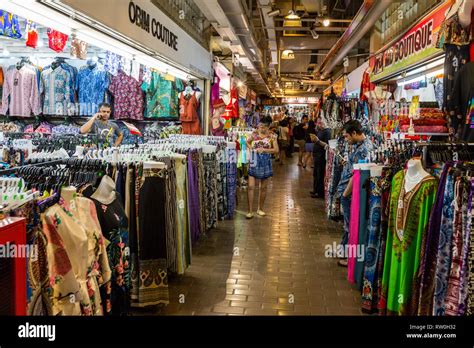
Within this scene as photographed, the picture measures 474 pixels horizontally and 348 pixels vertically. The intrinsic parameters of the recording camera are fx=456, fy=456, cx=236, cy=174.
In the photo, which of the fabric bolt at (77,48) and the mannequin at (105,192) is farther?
the fabric bolt at (77,48)

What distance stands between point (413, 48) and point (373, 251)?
14.5 feet

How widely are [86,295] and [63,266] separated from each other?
290 mm

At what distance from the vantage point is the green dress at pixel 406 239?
303 cm

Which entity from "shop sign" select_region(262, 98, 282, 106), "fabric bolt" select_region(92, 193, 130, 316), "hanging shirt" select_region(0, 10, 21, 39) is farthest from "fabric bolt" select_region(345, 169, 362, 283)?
"shop sign" select_region(262, 98, 282, 106)

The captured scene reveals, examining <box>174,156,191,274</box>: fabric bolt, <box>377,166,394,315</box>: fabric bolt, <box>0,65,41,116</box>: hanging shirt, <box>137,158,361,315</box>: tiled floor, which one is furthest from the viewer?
<box>0,65,41,116</box>: hanging shirt

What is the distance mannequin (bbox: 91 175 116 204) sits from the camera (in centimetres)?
297

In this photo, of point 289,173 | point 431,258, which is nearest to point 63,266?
point 431,258

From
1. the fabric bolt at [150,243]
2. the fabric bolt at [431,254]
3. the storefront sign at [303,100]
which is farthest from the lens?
the storefront sign at [303,100]

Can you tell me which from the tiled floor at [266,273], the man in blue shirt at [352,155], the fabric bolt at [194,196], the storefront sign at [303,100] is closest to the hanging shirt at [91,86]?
the fabric bolt at [194,196]

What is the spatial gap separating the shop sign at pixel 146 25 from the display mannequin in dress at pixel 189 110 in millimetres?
489

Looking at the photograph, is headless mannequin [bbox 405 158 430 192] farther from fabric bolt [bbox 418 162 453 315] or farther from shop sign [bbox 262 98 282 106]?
shop sign [bbox 262 98 282 106]

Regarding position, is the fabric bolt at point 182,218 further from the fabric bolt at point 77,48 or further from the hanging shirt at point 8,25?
the hanging shirt at point 8,25

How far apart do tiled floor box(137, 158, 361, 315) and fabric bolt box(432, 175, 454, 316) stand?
124 centimetres

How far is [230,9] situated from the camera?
7688 millimetres
